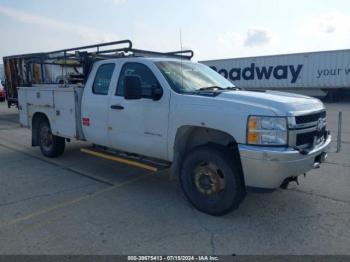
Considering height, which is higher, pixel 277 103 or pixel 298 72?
pixel 298 72

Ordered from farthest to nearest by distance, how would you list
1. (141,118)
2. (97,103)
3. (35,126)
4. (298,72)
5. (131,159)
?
(298,72) < (35,126) < (97,103) < (131,159) < (141,118)

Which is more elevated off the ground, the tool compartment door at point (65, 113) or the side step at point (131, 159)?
the tool compartment door at point (65, 113)

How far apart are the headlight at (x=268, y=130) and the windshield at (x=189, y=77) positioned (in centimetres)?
114

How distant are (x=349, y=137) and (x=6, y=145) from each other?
9.46 m

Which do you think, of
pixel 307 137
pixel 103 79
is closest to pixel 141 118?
pixel 103 79

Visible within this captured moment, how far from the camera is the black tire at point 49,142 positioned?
712 cm

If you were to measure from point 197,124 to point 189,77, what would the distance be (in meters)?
1.00

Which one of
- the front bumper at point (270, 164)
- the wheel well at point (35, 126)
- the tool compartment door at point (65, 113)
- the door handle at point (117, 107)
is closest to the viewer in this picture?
the front bumper at point (270, 164)

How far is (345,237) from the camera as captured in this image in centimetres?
362

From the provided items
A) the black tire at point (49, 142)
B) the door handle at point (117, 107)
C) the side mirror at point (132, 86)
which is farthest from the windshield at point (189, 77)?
the black tire at point (49, 142)

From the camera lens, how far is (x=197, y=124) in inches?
166

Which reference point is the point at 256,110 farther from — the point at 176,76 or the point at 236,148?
the point at 176,76

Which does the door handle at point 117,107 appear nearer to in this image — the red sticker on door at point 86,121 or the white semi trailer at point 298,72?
the red sticker on door at point 86,121

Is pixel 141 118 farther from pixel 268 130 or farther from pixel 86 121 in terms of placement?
pixel 268 130
